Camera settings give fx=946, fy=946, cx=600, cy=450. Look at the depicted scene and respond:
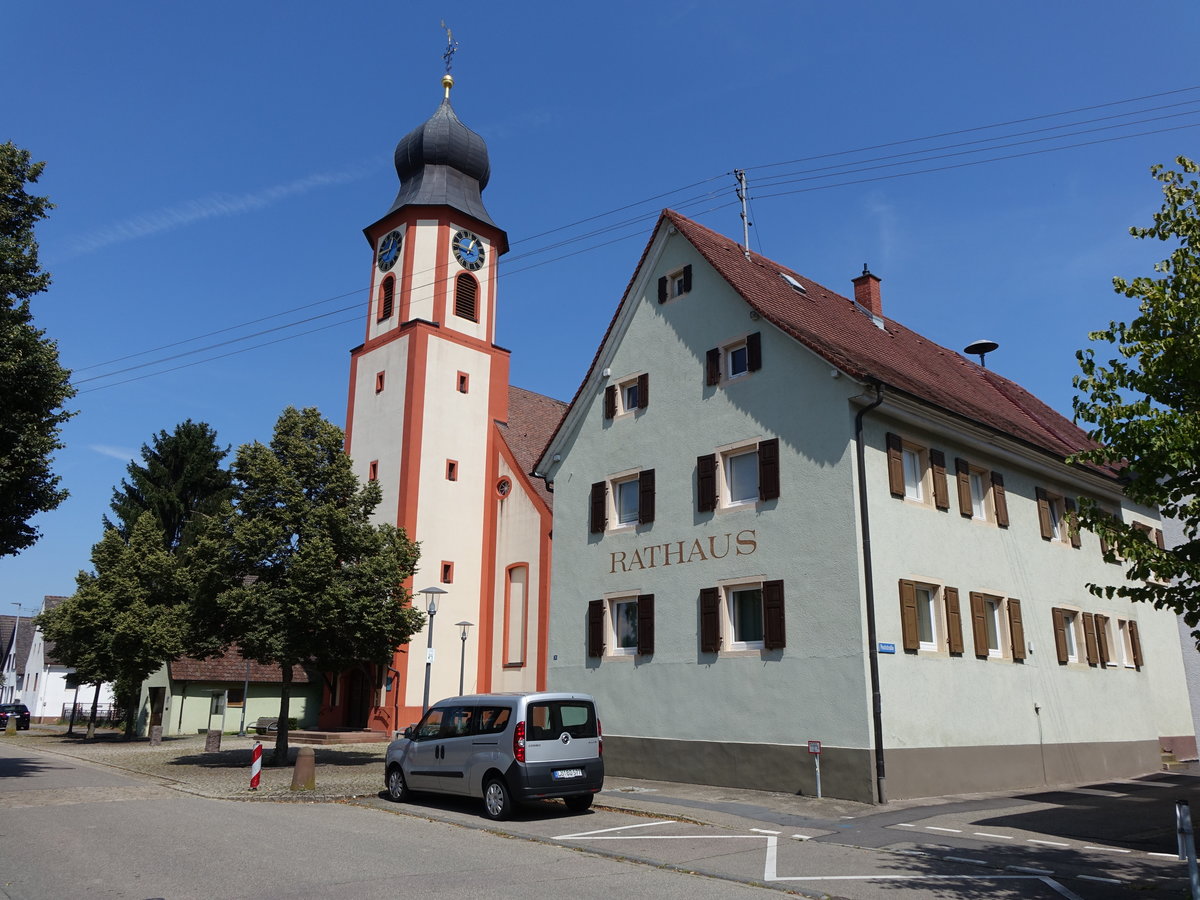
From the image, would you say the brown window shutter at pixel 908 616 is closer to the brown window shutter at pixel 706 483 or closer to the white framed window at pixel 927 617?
the white framed window at pixel 927 617

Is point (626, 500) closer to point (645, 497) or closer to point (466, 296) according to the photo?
point (645, 497)

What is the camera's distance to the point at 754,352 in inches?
765

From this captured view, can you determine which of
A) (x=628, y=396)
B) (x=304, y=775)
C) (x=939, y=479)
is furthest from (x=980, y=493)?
(x=304, y=775)

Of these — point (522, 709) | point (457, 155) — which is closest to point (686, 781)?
point (522, 709)

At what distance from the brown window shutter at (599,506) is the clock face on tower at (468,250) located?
18175mm

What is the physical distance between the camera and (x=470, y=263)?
3797 cm

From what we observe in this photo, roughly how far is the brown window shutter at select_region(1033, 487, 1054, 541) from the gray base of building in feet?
15.1

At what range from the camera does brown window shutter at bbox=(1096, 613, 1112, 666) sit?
22203 millimetres

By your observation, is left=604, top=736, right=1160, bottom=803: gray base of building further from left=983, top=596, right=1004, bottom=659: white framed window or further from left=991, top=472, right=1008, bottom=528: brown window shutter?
left=991, top=472, right=1008, bottom=528: brown window shutter

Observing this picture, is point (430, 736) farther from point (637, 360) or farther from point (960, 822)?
point (637, 360)

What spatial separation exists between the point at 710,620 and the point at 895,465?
185 inches

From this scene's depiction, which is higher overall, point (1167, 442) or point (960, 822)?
point (1167, 442)

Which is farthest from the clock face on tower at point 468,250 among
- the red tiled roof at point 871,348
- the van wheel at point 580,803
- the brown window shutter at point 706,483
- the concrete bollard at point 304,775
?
the van wheel at point 580,803

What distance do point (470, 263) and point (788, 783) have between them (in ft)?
86.9
